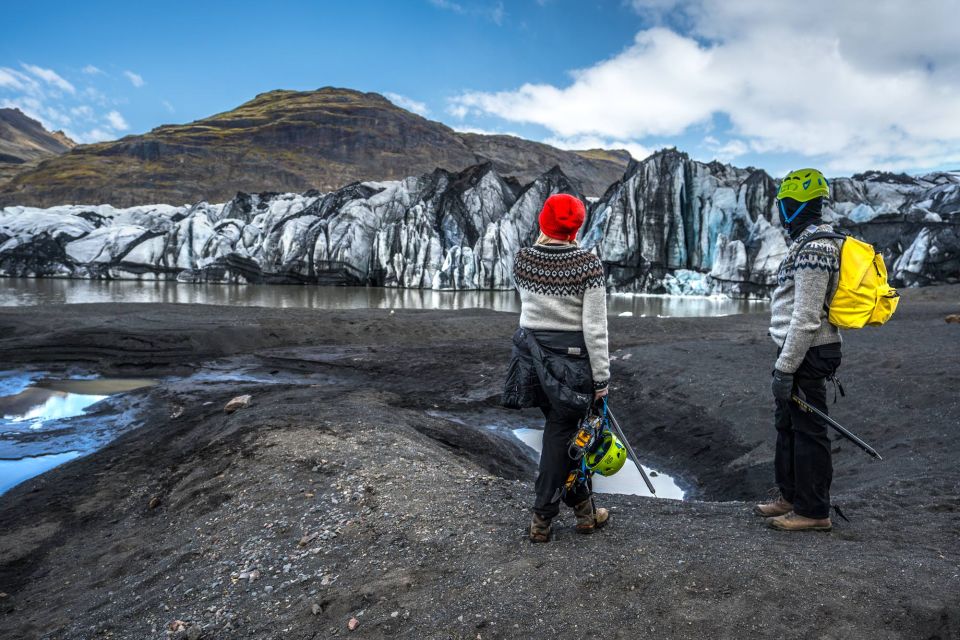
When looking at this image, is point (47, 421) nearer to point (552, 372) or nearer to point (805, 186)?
point (552, 372)

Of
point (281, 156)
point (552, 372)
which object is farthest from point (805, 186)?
point (281, 156)

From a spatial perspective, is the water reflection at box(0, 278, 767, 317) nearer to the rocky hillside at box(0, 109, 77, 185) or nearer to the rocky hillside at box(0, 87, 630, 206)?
the rocky hillside at box(0, 87, 630, 206)

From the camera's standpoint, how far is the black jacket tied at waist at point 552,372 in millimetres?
3371

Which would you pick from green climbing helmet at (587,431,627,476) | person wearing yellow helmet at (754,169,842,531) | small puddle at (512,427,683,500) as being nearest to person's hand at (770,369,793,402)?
person wearing yellow helmet at (754,169,842,531)

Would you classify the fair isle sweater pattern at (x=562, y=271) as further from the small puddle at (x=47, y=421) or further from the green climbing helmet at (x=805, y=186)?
the small puddle at (x=47, y=421)

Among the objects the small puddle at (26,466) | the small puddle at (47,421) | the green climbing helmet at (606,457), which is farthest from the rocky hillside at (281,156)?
the green climbing helmet at (606,457)

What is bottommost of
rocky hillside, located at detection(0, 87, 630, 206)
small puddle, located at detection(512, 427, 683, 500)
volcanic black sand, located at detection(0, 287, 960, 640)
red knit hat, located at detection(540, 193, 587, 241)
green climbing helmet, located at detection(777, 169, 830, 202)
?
small puddle, located at detection(512, 427, 683, 500)

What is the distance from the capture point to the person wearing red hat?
3365mm

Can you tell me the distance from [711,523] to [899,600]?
140 cm

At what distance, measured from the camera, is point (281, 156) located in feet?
381

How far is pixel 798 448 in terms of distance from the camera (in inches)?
141

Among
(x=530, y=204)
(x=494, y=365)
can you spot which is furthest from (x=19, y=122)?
(x=494, y=365)

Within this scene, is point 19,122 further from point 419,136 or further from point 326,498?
point 326,498

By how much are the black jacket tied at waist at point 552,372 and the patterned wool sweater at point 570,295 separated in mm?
51
